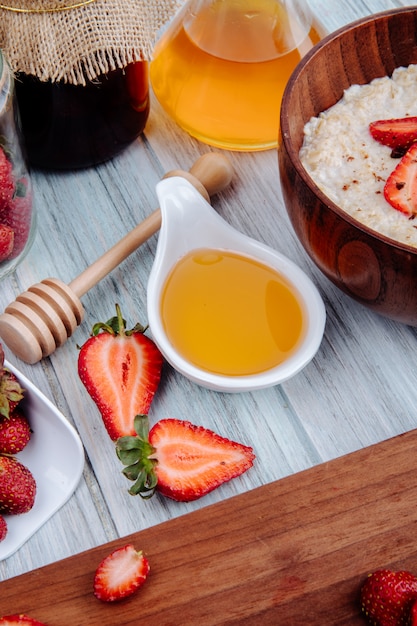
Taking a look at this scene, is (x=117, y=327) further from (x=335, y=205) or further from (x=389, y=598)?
(x=389, y=598)

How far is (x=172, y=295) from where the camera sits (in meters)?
1.23

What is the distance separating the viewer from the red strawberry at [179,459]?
1.09 metres

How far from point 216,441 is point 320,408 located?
160mm

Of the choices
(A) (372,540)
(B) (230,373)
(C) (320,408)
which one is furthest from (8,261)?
(A) (372,540)

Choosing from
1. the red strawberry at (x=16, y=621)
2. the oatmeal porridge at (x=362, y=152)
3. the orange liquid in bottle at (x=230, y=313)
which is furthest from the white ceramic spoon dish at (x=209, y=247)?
the red strawberry at (x=16, y=621)

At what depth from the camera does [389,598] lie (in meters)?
0.99

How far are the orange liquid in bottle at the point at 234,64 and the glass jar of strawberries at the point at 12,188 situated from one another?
0.97ft

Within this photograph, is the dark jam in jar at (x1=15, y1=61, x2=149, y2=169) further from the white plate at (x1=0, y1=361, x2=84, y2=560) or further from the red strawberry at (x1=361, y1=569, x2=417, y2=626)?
the red strawberry at (x1=361, y1=569, x2=417, y2=626)

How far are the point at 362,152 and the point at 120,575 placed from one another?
0.64 meters

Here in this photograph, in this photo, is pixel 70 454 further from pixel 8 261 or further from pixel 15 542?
pixel 8 261

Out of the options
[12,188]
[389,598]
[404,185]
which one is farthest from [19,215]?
[389,598]

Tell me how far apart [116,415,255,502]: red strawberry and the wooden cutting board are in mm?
37

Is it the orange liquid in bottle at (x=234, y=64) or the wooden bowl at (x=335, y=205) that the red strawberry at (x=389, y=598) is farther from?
the orange liquid in bottle at (x=234, y=64)

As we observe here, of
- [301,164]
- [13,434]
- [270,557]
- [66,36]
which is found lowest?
[270,557]
